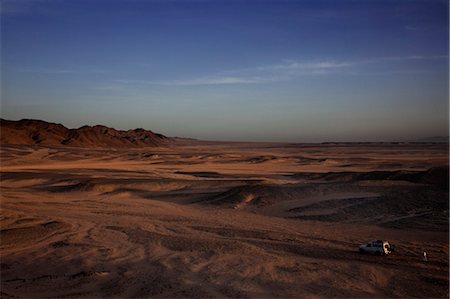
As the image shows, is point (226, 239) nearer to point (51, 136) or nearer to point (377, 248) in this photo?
point (377, 248)

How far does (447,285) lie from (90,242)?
13.8 meters

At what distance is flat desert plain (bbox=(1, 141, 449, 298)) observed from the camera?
42.7ft

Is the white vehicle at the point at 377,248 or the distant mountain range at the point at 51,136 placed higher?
the distant mountain range at the point at 51,136

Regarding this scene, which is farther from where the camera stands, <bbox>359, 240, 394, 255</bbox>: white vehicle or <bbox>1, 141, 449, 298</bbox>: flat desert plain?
<bbox>359, 240, 394, 255</bbox>: white vehicle

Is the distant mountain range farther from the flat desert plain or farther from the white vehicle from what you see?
the white vehicle

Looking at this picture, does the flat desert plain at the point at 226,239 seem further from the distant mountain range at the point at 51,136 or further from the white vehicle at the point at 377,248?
the distant mountain range at the point at 51,136

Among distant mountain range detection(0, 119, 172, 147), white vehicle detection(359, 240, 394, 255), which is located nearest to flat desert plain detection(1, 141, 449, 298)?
white vehicle detection(359, 240, 394, 255)

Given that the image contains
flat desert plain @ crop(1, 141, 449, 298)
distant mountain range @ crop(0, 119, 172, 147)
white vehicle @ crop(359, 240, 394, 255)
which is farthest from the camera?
distant mountain range @ crop(0, 119, 172, 147)

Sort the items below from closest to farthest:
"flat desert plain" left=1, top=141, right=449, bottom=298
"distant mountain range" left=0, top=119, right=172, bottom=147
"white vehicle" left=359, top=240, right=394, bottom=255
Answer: "flat desert plain" left=1, top=141, right=449, bottom=298 < "white vehicle" left=359, top=240, right=394, bottom=255 < "distant mountain range" left=0, top=119, right=172, bottom=147

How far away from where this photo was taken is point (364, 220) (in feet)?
77.2

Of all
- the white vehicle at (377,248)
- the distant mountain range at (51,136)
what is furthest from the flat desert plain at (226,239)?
the distant mountain range at (51,136)

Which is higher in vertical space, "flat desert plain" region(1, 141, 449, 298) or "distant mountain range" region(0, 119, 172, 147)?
"distant mountain range" region(0, 119, 172, 147)

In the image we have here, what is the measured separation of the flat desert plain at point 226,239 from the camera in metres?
13.0

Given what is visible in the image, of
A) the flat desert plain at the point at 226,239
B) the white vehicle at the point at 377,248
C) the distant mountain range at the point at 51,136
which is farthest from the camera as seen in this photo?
the distant mountain range at the point at 51,136
